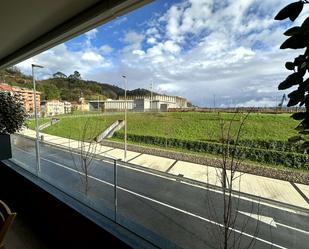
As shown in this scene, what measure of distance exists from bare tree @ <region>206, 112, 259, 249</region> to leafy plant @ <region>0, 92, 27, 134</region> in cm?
370

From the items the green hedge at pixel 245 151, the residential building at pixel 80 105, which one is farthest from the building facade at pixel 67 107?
the green hedge at pixel 245 151

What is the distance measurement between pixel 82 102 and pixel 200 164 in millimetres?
6453

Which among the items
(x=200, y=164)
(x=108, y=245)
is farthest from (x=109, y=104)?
(x=108, y=245)

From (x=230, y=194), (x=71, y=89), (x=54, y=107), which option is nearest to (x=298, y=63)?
(x=230, y=194)

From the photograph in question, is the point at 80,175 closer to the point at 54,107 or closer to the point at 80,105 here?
the point at 80,105

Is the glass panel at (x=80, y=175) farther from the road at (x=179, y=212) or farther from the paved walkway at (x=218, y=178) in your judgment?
the paved walkway at (x=218, y=178)

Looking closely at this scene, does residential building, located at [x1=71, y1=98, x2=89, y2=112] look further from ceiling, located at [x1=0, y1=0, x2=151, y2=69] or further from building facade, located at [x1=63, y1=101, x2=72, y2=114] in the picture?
ceiling, located at [x1=0, y1=0, x2=151, y2=69]

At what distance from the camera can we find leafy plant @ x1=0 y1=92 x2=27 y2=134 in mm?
→ 3477

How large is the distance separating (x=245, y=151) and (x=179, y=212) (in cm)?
78

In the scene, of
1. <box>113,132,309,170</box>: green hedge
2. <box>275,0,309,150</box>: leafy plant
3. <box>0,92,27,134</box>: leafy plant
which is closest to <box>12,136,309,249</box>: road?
<box>113,132,309,170</box>: green hedge

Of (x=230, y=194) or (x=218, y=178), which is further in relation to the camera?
(x=218, y=178)

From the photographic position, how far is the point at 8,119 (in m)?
3.57

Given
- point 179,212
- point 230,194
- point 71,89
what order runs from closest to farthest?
point 230,194
point 179,212
point 71,89

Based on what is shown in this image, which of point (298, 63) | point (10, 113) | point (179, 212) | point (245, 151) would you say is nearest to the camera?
point (298, 63)
